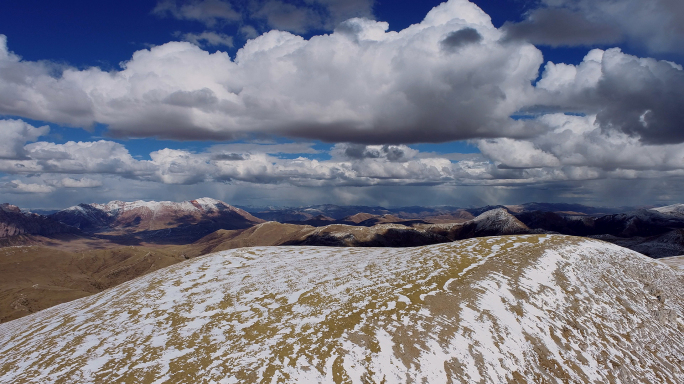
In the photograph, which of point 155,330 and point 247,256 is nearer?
point 155,330

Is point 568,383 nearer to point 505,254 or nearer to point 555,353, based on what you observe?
point 555,353

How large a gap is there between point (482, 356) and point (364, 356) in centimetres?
684

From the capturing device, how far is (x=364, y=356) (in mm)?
17188

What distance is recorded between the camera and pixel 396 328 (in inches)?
773

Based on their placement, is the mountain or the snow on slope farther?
the mountain

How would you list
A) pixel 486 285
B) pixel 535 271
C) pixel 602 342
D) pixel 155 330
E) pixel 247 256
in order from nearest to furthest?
pixel 602 342
pixel 155 330
pixel 486 285
pixel 535 271
pixel 247 256

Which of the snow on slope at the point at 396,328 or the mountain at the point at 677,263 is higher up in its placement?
the snow on slope at the point at 396,328

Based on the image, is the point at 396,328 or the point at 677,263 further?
the point at 677,263

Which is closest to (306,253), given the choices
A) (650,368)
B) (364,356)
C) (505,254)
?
(505,254)

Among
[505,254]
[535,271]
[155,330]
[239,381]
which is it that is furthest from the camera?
[505,254]

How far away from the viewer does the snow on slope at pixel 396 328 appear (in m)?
17.2

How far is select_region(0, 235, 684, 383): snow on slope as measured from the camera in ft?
56.4

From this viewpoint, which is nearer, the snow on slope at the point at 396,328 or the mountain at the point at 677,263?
the snow on slope at the point at 396,328

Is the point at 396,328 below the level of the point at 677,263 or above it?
above
